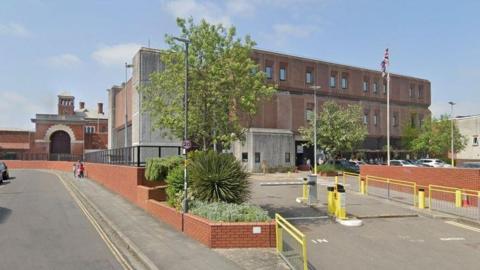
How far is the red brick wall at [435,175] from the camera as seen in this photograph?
828 inches

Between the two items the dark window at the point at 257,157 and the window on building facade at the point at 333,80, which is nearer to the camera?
the dark window at the point at 257,157

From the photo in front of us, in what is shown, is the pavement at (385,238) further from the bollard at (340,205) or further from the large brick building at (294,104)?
the large brick building at (294,104)

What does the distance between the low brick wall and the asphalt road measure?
7.48 ft

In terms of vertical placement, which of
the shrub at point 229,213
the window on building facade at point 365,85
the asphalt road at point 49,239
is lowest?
the asphalt road at point 49,239

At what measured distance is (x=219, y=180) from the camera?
14.4 m

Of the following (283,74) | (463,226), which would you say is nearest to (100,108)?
(283,74)

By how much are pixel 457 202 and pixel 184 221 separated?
1270 centimetres

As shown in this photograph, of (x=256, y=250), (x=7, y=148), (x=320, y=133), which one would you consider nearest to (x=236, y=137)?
(x=256, y=250)

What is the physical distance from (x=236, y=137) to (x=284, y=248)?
27.1 ft

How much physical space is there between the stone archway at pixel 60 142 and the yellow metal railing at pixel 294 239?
74.1m

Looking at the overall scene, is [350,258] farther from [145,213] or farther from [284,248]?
[145,213]

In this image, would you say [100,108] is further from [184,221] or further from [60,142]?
[184,221]

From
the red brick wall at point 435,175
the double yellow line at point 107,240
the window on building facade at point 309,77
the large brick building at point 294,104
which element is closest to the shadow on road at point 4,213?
the double yellow line at point 107,240

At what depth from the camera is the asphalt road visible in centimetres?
1013
